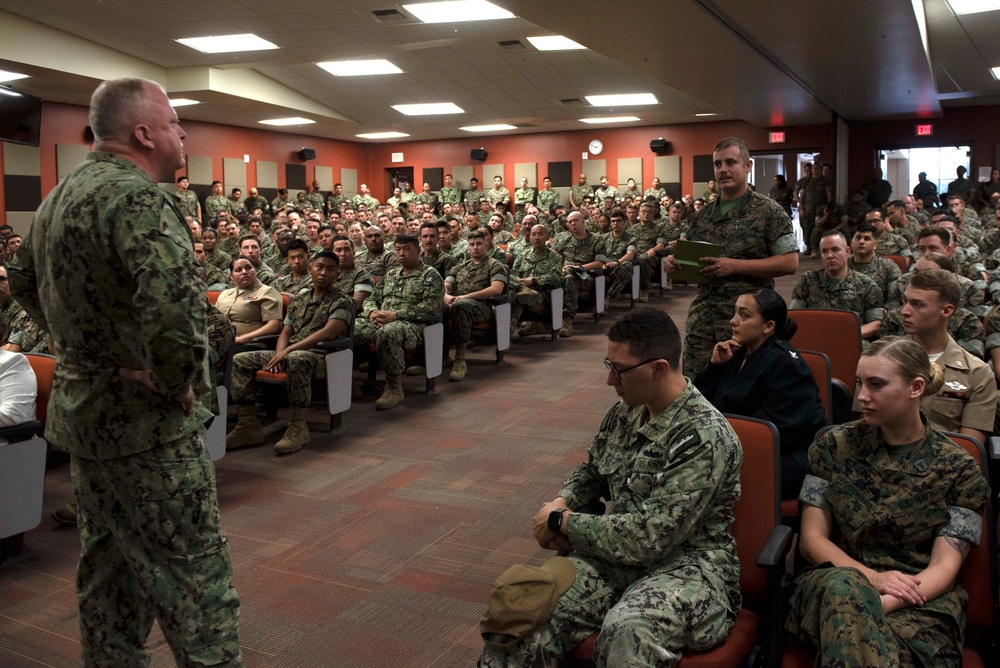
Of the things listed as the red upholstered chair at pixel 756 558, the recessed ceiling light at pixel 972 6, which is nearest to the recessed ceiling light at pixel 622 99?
the recessed ceiling light at pixel 972 6

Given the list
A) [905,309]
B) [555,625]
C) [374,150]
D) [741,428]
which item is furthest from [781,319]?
[374,150]

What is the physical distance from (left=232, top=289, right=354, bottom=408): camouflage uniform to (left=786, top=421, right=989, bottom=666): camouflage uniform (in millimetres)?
3448

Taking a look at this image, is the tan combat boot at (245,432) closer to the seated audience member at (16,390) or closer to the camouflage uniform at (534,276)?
the seated audience member at (16,390)

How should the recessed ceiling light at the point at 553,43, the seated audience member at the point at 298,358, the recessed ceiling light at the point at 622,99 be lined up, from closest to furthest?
the seated audience member at the point at 298,358 < the recessed ceiling light at the point at 553,43 < the recessed ceiling light at the point at 622,99

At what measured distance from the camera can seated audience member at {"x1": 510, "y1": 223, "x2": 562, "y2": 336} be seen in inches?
306

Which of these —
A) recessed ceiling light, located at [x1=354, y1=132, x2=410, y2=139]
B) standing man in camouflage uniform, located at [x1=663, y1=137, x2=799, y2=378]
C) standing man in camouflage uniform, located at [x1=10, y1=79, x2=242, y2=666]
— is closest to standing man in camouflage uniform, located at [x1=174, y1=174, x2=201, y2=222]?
recessed ceiling light, located at [x1=354, y1=132, x2=410, y2=139]

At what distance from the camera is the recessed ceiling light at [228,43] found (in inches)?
438

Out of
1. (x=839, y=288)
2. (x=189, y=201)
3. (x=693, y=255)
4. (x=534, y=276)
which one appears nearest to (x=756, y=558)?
(x=693, y=255)

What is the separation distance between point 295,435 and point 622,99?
43.0ft

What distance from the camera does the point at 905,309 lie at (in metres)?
2.87

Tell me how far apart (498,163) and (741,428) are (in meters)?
20.0

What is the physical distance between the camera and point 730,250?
3.38 metres

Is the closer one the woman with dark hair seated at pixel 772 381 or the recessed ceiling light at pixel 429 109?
the woman with dark hair seated at pixel 772 381

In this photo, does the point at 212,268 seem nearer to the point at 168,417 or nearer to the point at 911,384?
the point at 168,417
